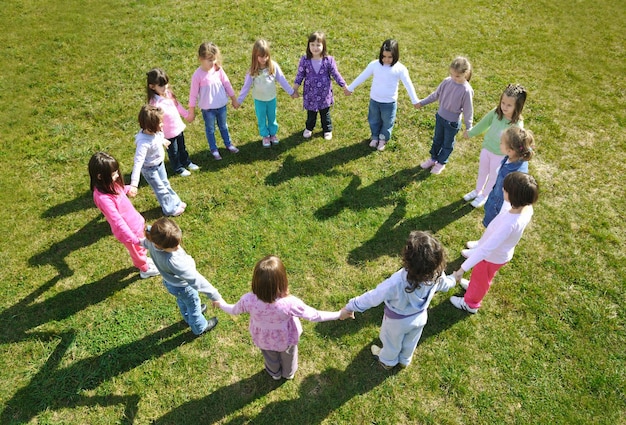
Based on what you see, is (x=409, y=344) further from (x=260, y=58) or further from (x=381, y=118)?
(x=260, y=58)

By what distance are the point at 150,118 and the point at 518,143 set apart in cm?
469

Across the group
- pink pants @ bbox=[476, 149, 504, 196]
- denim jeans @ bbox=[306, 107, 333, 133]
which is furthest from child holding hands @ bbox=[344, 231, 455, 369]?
denim jeans @ bbox=[306, 107, 333, 133]

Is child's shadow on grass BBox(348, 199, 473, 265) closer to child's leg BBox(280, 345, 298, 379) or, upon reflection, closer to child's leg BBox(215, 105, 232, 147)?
child's leg BBox(280, 345, 298, 379)

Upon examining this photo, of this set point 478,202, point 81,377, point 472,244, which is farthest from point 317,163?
point 81,377

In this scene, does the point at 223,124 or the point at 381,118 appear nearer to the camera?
the point at 223,124

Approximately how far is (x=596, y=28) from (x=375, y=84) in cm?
808

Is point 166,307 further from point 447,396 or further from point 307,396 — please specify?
point 447,396

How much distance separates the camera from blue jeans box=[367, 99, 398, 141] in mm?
7461

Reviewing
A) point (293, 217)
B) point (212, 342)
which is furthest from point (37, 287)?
point (293, 217)

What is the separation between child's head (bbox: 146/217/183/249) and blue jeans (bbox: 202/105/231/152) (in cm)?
350

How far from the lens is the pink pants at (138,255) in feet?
18.4

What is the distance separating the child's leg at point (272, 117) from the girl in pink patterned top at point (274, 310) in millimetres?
4268

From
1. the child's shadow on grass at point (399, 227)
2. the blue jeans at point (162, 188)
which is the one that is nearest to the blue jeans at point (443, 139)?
the child's shadow on grass at point (399, 227)

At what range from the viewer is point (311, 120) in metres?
8.02
